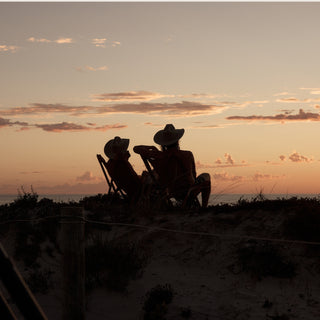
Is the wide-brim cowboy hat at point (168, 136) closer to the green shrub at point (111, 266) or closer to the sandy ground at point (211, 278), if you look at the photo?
the sandy ground at point (211, 278)

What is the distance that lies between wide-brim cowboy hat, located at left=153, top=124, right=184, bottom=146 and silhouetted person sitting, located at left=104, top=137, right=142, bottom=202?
0.91 meters

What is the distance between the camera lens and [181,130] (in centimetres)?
1386

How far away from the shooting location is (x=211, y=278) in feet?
28.3

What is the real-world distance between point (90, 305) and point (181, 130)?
22.2ft

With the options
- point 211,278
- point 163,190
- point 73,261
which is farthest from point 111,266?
point 163,190

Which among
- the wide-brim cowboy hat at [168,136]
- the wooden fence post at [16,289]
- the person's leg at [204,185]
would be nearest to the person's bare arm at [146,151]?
the wide-brim cowboy hat at [168,136]

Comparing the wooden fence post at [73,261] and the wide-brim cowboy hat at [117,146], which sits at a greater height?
the wide-brim cowboy hat at [117,146]

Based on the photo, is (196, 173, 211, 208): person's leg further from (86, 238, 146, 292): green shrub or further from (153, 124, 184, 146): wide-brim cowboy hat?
(86, 238, 146, 292): green shrub

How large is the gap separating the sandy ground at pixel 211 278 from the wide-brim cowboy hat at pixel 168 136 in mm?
2932

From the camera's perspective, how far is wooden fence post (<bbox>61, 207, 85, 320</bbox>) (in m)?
5.96

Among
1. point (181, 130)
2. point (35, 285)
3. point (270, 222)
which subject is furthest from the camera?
point (181, 130)

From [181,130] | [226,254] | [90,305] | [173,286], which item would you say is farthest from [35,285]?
[181,130]

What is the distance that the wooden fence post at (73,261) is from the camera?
5965mm

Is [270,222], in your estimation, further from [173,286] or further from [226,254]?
[173,286]
